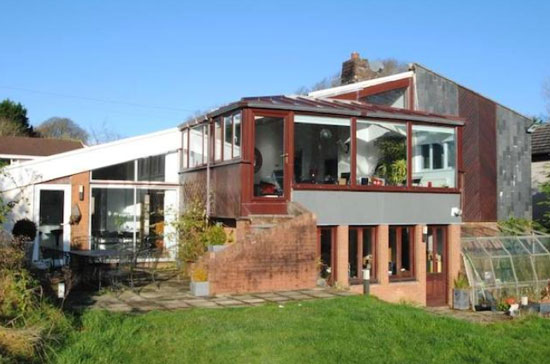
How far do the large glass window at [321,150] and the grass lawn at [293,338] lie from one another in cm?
582

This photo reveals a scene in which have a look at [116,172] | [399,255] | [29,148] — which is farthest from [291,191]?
[29,148]

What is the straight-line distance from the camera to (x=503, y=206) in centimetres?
2352

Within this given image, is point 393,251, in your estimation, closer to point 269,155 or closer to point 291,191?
point 291,191

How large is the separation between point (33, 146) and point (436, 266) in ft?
69.3

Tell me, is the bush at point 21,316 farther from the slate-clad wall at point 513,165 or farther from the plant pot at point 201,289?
the slate-clad wall at point 513,165

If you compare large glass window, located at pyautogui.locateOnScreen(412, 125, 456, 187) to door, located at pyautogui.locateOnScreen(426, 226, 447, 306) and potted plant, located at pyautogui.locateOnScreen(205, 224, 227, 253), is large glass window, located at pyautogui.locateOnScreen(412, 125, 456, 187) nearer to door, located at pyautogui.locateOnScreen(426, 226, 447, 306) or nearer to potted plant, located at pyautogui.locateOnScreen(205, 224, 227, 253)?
door, located at pyautogui.locateOnScreen(426, 226, 447, 306)

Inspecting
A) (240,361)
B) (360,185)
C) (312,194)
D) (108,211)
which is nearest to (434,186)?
(360,185)

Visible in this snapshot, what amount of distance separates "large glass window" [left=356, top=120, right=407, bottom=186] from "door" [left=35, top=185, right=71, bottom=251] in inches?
325

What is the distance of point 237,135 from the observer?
1557cm

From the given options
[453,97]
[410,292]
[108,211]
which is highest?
[453,97]

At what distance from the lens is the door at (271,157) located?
1535 centimetres

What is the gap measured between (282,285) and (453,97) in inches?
493

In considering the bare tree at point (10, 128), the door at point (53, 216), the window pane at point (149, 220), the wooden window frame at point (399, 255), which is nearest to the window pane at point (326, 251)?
the wooden window frame at point (399, 255)

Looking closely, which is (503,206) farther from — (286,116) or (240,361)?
(240,361)
